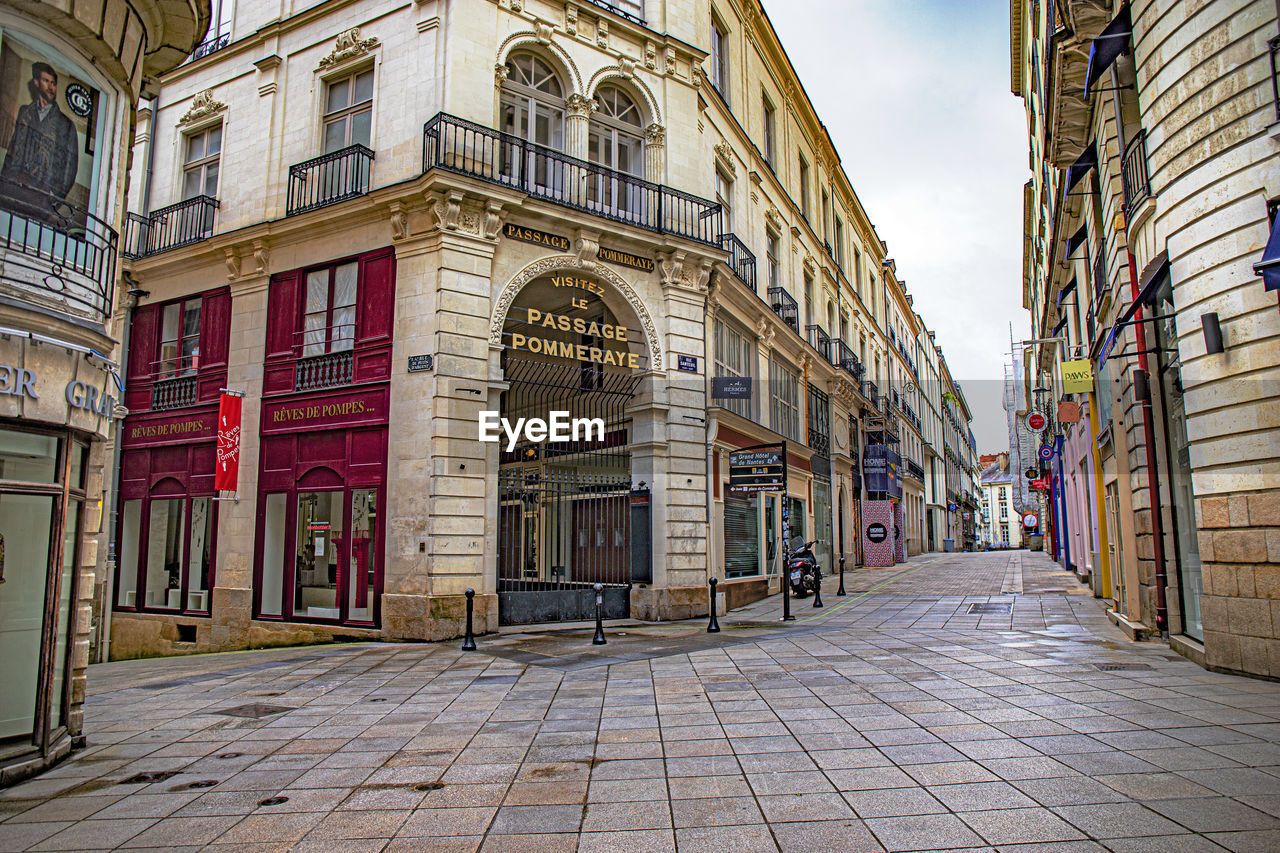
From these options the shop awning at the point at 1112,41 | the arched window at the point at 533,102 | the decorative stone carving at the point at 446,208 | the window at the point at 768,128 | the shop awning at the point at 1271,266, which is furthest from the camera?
the window at the point at 768,128

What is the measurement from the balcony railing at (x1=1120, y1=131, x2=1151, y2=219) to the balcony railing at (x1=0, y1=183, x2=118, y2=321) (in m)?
11.6

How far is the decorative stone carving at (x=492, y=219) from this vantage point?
44.7 ft

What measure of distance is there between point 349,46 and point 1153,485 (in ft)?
51.4

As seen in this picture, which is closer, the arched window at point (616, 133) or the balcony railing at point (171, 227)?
the arched window at point (616, 133)

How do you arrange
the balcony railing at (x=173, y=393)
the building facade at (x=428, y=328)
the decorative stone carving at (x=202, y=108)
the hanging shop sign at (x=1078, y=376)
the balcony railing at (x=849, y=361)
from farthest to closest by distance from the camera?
1. the balcony railing at (x=849, y=361)
2. the decorative stone carving at (x=202, y=108)
3. the balcony railing at (x=173, y=393)
4. the hanging shop sign at (x=1078, y=376)
5. the building facade at (x=428, y=328)

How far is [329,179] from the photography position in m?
14.9

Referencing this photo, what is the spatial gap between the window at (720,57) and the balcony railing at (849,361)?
12.0 meters

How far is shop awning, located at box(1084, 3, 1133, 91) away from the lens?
10.2 meters

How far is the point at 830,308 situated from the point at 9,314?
88.0 ft

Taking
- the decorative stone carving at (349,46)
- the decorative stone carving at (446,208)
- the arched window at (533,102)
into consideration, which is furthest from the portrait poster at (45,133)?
the decorative stone carving at (349,46)

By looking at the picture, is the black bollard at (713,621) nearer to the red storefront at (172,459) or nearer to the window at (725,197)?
the red storefront at (172,459)

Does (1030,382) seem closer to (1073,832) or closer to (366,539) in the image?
(366,539)

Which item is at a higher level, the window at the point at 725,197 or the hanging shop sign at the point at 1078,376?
the window at the point at 725,197

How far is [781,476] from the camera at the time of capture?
50.2 feet
